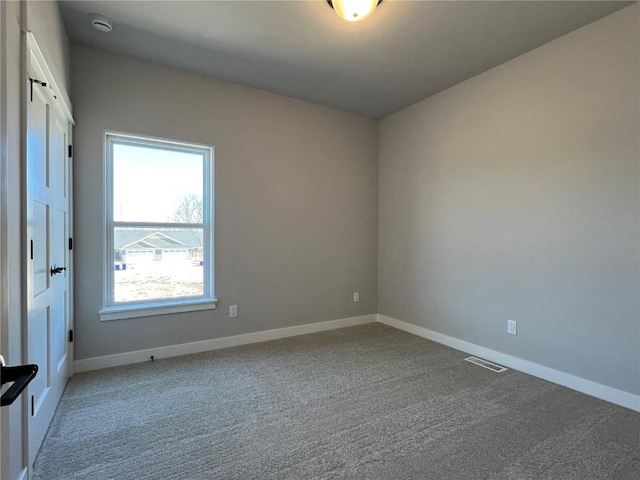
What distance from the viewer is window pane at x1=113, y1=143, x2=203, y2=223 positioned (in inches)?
124

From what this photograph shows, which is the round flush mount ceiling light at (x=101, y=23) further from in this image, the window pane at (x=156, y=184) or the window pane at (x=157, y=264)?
the window pane at (x=157, y=264)

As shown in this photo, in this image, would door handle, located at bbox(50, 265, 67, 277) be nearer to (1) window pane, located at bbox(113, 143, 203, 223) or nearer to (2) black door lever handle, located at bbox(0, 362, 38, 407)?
(1) window pane, located at bbox(113, 143, 203, 223)

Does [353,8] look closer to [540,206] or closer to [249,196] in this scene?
[249,196]

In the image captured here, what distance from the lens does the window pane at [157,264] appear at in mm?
3166

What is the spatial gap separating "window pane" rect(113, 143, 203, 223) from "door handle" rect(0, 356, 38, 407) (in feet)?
8.59

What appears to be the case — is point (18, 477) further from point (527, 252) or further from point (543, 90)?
point (543, 90)

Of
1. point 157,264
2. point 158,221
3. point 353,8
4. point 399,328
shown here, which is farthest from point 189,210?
point 399,328

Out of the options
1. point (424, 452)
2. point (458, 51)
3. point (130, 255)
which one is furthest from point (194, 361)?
point (458, 51)

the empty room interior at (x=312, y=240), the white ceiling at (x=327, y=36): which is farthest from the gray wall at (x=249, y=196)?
the white ceiling at (x=327, y=36)

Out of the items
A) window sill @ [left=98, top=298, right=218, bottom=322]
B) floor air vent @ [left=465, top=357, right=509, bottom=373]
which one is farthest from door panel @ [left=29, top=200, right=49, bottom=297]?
floor air vent @ [left=465, top=357, right=509, bottom=373]

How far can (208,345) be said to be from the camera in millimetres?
3500

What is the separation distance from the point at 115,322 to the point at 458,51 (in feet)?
12.9

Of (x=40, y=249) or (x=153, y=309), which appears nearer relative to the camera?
(x=40, y=249)

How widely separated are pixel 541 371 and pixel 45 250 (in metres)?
3.82
